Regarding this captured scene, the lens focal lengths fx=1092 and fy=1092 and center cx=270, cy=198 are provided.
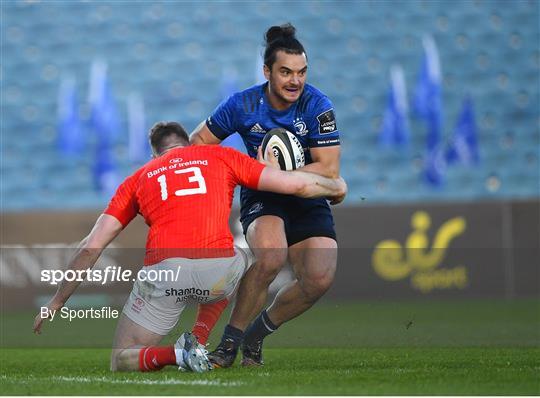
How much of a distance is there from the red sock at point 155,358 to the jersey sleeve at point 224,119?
1.52 metres

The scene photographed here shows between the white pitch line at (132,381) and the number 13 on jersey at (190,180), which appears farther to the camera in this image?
the number 13 on jersey at (190,180)

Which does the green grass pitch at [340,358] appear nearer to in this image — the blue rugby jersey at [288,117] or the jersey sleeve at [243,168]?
the jersey sleeve at [243,168]

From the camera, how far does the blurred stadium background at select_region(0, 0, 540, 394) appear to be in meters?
12.9

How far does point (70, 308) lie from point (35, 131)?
9.59 meters

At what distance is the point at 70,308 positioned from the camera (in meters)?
A: 7.23

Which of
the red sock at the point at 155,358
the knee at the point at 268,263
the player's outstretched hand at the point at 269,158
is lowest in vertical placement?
the red sock at the point at 155,358

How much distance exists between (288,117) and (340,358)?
1.57 metres

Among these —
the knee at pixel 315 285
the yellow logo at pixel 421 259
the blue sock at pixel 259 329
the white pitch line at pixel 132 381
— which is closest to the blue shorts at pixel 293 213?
the knee at pixel 315 285

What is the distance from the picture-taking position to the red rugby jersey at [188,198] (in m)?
5.66

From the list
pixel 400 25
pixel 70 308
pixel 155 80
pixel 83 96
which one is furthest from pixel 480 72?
pixel 70 308

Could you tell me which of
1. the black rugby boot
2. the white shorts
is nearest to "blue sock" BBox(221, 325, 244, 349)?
the black rugby boot

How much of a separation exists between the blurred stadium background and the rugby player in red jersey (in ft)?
23.0

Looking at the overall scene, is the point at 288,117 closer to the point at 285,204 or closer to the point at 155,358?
the point at 285,204

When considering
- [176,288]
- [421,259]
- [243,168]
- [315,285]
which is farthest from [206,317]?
[421,259]
